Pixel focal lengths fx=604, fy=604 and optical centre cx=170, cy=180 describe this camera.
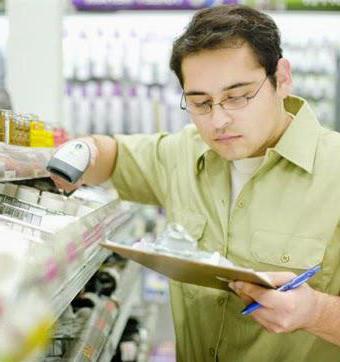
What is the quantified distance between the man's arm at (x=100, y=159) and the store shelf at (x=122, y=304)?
2.04 ft

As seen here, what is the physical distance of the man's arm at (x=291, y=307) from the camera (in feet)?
4.38

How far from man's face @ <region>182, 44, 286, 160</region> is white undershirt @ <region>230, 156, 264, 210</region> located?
12cm

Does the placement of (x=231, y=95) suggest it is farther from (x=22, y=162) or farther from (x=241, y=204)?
(x=22, y=162)

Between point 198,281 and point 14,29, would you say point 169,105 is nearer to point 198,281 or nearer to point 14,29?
point 14,29

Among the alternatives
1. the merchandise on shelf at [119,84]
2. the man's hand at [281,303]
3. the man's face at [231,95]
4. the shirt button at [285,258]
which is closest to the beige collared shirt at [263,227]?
the shirt button at [285,258]

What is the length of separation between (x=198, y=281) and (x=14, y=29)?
2.08m

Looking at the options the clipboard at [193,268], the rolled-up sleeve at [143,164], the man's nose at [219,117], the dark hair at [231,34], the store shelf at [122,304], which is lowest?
the store shelf at [122,304]

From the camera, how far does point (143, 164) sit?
7.48 feet

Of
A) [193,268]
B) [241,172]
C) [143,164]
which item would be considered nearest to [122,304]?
[143,164]

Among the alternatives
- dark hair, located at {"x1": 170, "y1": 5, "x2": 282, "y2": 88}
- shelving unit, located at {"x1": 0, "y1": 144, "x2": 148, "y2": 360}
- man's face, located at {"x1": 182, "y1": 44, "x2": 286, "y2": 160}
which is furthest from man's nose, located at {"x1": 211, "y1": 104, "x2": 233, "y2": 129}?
shelving unit, located at {"x1": 0, "y1": 144, "x2": 148, "y2": 360}

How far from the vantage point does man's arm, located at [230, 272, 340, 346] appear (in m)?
1.33

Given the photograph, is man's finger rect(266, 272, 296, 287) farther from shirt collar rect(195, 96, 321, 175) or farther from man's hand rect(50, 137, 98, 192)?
man's hand rect(50, 137, 98, 192)

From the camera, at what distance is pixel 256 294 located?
1.34m

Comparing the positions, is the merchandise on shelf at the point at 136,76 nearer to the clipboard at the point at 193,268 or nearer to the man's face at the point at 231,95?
the man's face at the point at 231,95
